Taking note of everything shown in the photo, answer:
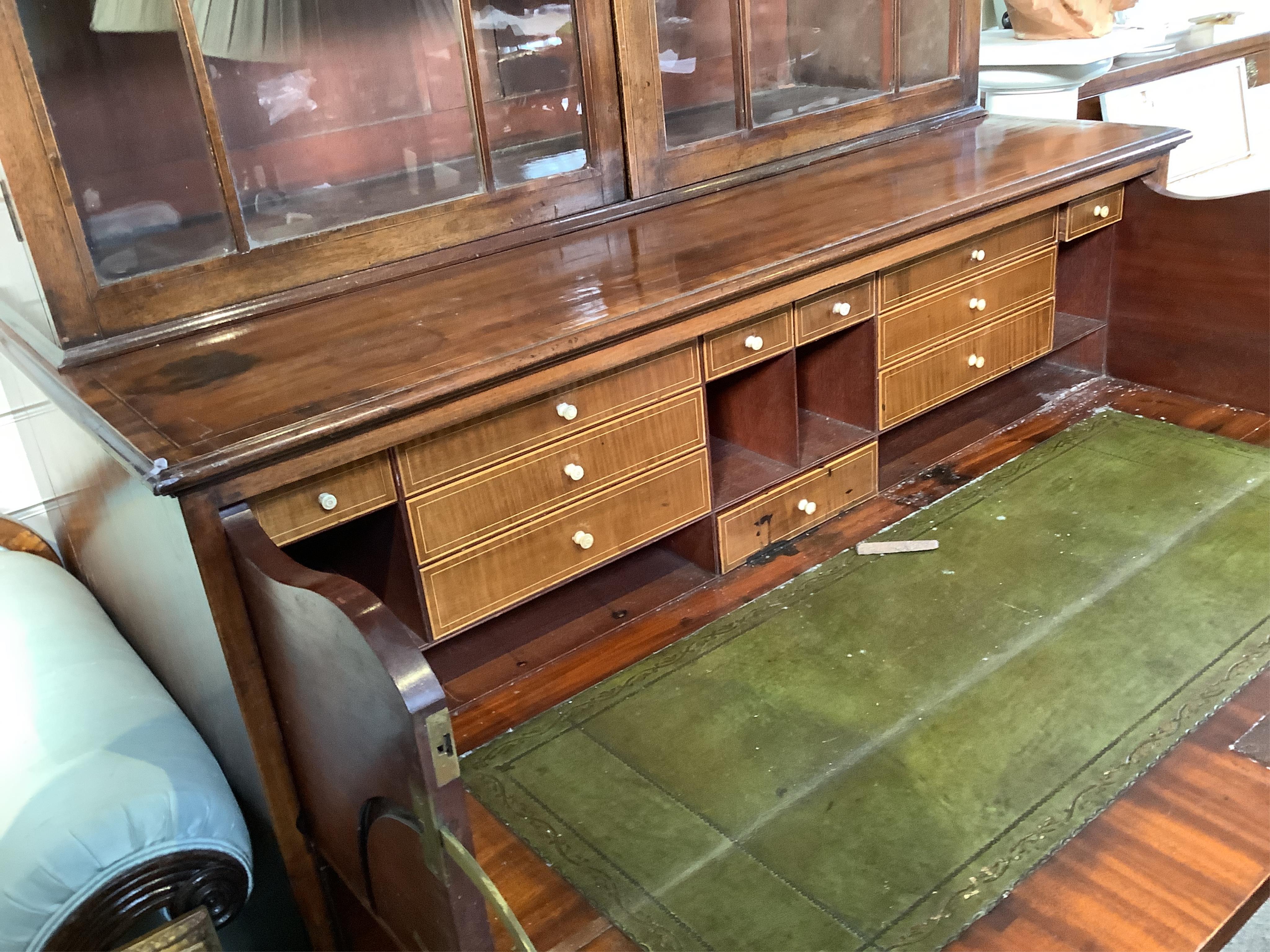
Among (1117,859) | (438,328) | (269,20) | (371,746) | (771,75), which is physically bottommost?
(1117,859)

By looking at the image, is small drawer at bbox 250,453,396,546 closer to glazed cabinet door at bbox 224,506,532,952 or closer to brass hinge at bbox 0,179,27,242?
glazed cabinet door at bbox 224,506,532,952

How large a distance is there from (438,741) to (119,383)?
83 centimetres

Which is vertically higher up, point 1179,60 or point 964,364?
point 1179,60

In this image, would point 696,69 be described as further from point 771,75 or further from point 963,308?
point 963,308

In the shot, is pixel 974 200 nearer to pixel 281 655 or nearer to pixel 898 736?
pixel 898 736

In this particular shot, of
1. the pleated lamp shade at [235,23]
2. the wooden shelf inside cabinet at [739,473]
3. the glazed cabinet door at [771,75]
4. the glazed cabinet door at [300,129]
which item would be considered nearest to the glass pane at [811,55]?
the glazed cabinet door at [771,75]

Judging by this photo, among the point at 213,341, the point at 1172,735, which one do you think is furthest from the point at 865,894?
the point at 213,341

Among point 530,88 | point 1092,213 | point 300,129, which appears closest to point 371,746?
point 300,129

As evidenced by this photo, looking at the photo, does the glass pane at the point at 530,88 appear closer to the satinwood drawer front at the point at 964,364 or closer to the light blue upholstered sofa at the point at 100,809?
the satinwood drawer front at the point at 964,364

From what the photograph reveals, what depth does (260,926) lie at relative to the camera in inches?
61.5

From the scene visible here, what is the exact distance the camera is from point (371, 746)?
44.5 inches

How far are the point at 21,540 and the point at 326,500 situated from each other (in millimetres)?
923

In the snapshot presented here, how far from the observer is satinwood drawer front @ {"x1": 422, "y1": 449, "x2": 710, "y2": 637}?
163 cm

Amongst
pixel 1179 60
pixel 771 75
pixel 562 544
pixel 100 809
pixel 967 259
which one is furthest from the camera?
pixel 1179 60
